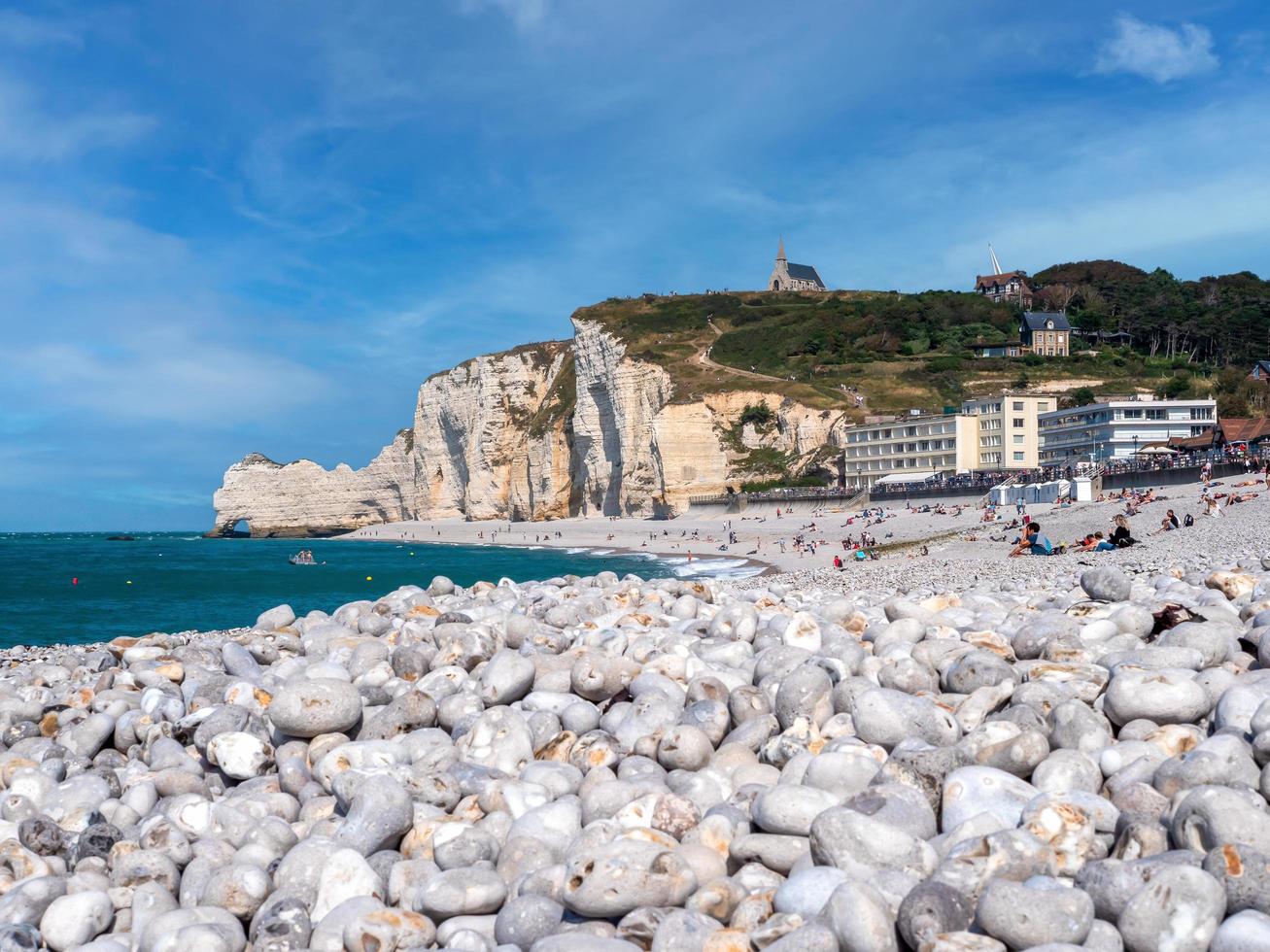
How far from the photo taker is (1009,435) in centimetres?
6719

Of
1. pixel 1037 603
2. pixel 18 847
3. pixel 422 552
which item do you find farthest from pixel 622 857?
pixel 422 552

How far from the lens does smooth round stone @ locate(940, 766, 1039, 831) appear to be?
14.1 feet

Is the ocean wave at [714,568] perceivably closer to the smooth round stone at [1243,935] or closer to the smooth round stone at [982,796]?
the smooth round stone at [982,796]

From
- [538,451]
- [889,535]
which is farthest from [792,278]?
[889,535]

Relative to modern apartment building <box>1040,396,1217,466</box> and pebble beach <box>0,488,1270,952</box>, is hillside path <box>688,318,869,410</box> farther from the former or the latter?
pebble beach <box>0,488,1270,952</box>

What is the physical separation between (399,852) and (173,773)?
6.55 feet

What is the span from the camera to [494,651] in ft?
25.3

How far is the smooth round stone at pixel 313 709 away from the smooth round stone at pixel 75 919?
189 cm

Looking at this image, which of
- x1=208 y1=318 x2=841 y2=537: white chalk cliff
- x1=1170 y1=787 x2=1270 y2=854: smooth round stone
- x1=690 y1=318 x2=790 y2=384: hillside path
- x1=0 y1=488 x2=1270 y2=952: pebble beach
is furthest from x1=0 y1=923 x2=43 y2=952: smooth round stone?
x1=690 y1=318 x2=790 y2=384: hillside path

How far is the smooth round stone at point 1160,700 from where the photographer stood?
5148mm

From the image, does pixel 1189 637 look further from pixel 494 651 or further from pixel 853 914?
pixel 494 651

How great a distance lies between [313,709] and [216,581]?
39.4m

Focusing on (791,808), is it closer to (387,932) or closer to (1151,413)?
(387,932)

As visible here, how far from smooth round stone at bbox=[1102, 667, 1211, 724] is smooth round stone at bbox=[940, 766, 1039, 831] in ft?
3.30
